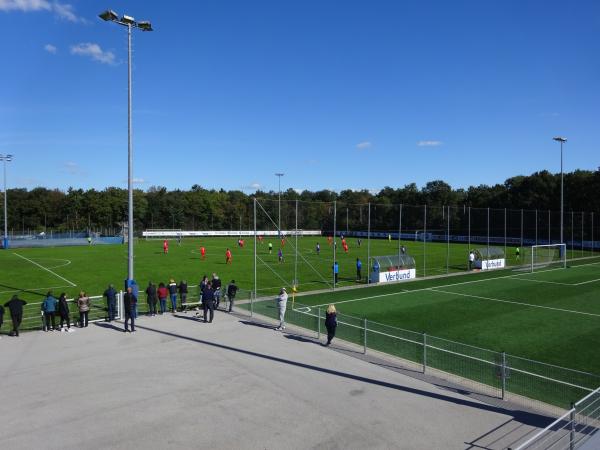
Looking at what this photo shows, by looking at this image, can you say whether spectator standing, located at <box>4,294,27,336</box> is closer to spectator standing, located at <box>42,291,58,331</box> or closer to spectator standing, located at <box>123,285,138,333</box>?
spectator standing, located at <box>42,291,58,331</box>

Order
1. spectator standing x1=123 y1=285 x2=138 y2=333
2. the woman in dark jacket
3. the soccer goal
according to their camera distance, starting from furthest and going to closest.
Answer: the soccer goal < spectator standing x1=123 y1=285 x2=138 y2=333 < the woman in dark jacket

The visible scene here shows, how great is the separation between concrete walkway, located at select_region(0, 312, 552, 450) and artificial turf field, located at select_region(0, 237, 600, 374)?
5557 millimetres

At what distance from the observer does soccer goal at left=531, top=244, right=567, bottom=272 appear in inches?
1612

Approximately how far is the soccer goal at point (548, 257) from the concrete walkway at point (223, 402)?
33.0 meters

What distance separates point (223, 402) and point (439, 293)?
19.1 meters

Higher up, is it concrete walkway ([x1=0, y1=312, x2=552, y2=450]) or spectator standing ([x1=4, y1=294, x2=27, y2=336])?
spectator standing ([x1=4, y1=294, x2=27, y2=336])

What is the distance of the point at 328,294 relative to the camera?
88.0 feet

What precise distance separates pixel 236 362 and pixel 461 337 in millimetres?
8621

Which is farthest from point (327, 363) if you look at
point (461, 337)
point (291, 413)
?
point (461, 337)

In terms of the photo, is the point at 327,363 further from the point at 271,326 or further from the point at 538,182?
the point at 538,182

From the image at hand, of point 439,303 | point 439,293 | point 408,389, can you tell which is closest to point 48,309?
point 408,389

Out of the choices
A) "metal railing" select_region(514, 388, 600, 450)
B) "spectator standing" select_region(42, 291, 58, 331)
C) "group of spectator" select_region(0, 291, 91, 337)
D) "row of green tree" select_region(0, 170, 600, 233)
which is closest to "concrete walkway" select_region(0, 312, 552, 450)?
"metal railing" select_region(514, 388, 600, 450)

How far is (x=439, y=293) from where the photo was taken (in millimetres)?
27031

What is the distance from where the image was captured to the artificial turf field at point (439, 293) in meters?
17.1
